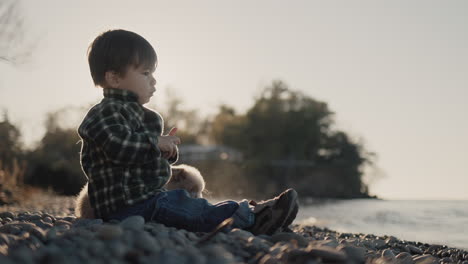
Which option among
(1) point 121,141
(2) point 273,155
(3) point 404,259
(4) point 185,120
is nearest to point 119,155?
A: (1) point 121,141

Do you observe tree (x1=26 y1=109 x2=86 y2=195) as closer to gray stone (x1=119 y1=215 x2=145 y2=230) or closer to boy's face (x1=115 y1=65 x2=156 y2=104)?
boy's face (x1=115 y1=65 x2=156 y2=104)

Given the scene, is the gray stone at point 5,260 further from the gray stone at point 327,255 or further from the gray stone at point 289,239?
the gray stone at point 289,239

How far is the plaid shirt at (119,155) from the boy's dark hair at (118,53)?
0.15 metres

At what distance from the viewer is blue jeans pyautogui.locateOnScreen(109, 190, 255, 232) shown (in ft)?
9.34

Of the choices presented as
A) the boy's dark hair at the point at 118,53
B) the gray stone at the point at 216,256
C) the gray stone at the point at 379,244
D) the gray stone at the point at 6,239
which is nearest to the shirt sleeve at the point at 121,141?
the boy's dark hair at the point at 118,53

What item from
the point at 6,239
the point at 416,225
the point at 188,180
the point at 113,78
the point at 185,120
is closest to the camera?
the point at 6,239

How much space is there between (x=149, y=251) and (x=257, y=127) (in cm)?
2538

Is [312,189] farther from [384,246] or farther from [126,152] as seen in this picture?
[126,152]

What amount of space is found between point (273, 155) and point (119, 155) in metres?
22.9

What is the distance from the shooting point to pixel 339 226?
262 inches

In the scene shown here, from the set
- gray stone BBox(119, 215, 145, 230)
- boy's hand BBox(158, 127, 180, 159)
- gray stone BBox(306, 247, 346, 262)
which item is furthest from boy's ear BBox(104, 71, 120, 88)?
gray stone BBox(306, 247, 346, 262)

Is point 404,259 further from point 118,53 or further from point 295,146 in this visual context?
point 295,146

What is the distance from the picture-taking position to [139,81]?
292 cm

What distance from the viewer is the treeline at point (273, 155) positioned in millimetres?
18547
